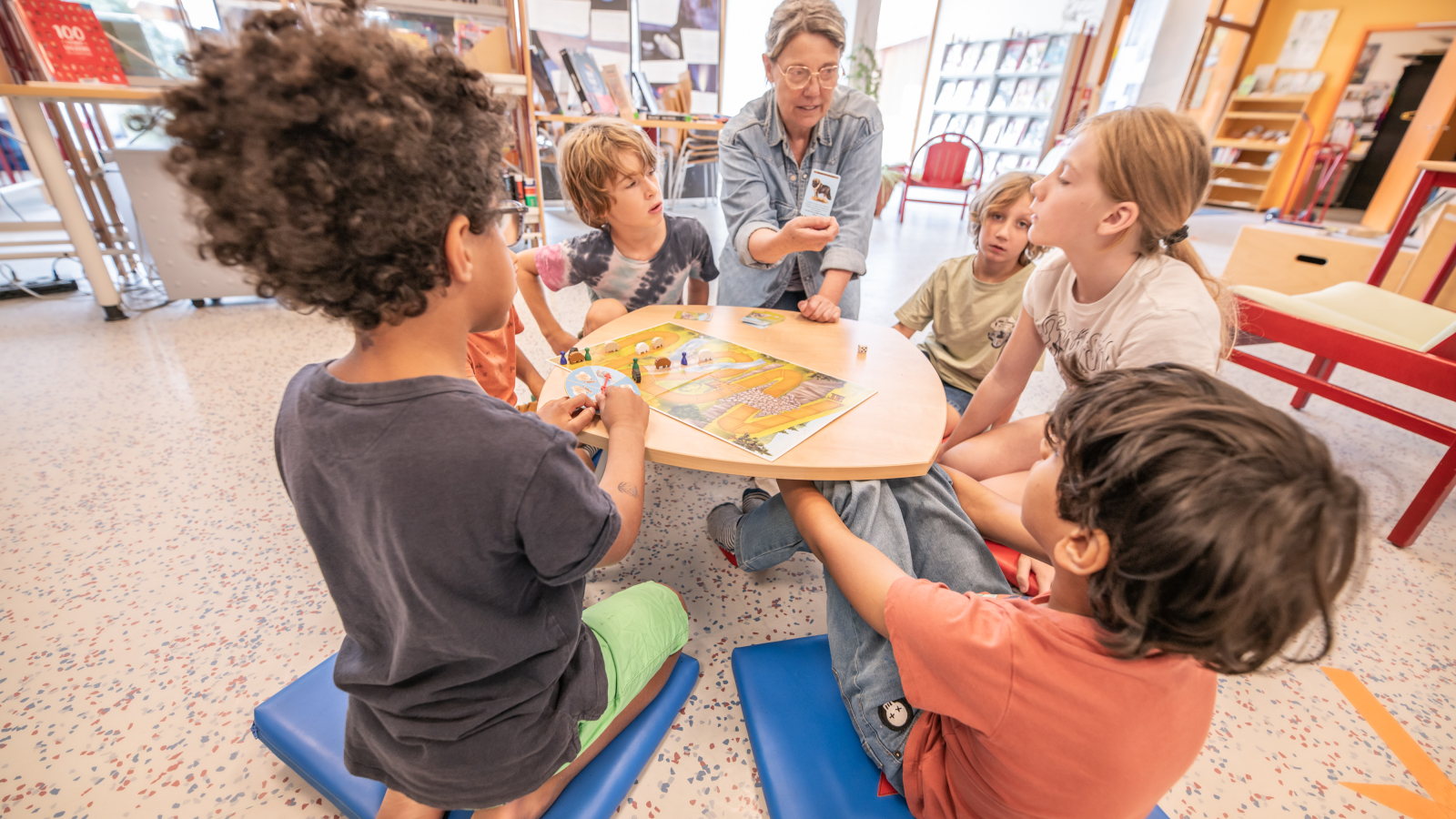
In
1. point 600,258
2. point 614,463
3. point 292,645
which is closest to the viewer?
point 614,463

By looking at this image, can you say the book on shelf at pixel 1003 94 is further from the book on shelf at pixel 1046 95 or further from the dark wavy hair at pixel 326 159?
the dark wavy hair at pixel 326 159

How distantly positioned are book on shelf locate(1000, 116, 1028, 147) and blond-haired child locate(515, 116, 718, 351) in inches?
242

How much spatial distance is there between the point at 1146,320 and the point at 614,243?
4.29ft

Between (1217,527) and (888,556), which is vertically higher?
(1217,527)

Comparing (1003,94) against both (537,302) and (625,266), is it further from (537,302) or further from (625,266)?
(537,302)

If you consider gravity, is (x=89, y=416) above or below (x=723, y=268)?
below

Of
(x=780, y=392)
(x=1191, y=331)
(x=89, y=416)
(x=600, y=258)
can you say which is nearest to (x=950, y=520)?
(x=780, y=392)

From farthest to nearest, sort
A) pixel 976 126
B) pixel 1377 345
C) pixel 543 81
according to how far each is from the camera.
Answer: pixel 976 126 → pixel 543 81 → pixel 1377 345

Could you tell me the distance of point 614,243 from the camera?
5.49 ft

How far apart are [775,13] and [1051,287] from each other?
1028 mm

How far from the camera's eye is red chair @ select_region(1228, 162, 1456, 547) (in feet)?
4.93

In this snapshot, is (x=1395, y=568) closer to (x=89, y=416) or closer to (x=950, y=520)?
(x=950, y=520)

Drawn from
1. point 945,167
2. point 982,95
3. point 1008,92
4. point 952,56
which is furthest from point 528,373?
point 952,56

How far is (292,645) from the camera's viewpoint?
118 cm
